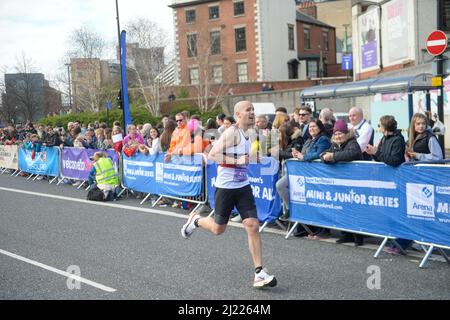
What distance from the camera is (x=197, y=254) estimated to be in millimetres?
7660

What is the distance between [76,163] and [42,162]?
9.75 feet

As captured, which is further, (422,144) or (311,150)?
(311,150)

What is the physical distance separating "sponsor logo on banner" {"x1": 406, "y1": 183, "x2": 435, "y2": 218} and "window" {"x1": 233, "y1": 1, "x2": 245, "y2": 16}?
A: 52809 millimetres

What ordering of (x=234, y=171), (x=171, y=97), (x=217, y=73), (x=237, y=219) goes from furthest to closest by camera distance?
(x=217, y=73) < (x=171, y=97) < (x=237, y=219) < (x=234, y=171)

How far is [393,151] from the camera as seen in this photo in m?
7.22

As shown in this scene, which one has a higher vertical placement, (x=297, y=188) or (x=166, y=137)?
(x=166, y=137)

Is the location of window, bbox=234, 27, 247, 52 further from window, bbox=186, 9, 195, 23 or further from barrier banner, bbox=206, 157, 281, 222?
barrier banner, bbox=206, 157, 281, 222

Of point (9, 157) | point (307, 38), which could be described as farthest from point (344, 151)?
point (307, 38)

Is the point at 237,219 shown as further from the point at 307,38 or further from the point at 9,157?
the point at 307,38

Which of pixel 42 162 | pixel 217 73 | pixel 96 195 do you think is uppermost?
pixel 217 73

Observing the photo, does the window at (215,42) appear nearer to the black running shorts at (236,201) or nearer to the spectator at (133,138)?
the spectator at (133,138)

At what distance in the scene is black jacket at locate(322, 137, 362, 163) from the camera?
7809 millimetres

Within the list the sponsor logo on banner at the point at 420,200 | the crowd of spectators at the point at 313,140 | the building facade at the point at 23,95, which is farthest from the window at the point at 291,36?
the sponsor logo on banner at the point at 420,200

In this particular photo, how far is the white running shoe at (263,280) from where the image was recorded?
5.85 m
